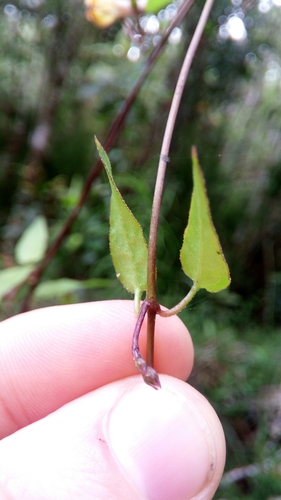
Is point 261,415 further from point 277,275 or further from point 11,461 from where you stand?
point 11,461

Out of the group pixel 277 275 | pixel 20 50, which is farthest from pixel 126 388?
pixel 20 50

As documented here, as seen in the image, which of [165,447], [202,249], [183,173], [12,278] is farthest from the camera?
[183,173]

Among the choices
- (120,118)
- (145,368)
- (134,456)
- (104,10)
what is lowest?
(134,456)

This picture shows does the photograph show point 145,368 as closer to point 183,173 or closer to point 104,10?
point 104,10

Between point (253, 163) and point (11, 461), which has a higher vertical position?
point (253, 163)

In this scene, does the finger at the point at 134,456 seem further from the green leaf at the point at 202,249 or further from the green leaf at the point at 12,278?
the green leaf at the point at 12,278

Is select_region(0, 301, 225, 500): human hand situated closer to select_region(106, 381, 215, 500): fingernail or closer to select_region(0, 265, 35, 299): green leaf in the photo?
select_region(106, 381, 215, 500): fingernail

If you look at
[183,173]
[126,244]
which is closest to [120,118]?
[126,244]
